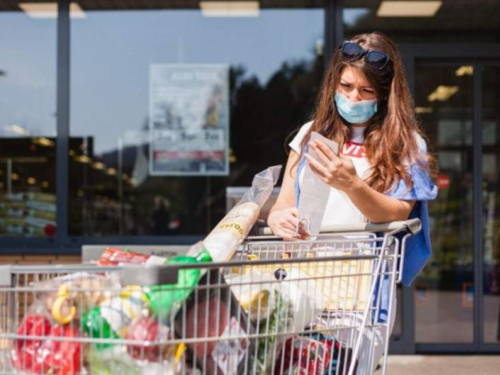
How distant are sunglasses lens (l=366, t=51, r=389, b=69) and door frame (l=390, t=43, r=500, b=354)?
4208 mm

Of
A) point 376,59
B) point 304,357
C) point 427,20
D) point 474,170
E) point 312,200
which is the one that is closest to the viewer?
point 304,357

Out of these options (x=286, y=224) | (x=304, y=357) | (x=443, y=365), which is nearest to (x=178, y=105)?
(x=443, y=365)

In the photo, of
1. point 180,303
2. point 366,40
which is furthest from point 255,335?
point 366,40

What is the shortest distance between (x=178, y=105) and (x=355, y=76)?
4.65 meters

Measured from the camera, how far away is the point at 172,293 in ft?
6.08

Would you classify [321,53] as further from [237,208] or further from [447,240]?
[237,208]

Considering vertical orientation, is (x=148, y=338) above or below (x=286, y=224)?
below

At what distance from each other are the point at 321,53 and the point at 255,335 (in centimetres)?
538

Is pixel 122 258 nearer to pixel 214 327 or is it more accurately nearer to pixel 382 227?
pixel 214 327

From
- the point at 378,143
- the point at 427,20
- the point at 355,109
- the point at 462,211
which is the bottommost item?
the point at 462,211

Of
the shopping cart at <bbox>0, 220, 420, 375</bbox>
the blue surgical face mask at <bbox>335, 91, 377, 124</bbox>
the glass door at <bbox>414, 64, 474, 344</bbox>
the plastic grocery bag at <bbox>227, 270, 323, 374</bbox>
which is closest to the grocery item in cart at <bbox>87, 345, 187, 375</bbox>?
the shopping cart at <bbox>0, 220, 420, 375</bbox>

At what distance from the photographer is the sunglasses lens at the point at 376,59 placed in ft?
8.71

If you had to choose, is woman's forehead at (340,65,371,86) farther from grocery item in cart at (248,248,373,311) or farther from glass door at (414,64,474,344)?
glass door at (414,64,474,344)

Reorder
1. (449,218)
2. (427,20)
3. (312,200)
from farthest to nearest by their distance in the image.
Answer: (449,218)
(427,20)
(312,200)
